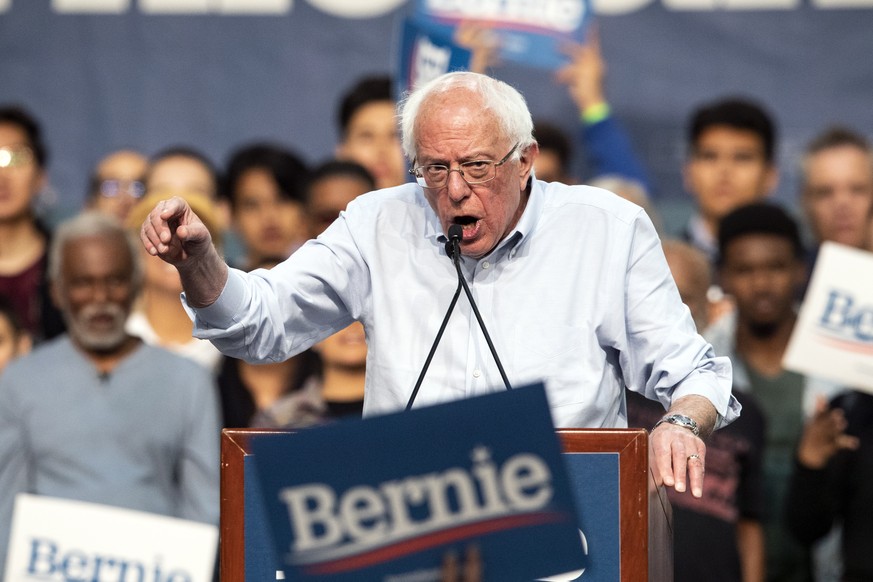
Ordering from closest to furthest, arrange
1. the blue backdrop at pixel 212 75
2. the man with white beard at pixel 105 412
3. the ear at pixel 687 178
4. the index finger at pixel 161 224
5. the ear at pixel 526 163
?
the index finger at pixel 161 224
the ear at pixel 526 163
the man with white beard at pixel 105 412
the ear at pixel 687 178
the blue backdrop at pixel 212 75

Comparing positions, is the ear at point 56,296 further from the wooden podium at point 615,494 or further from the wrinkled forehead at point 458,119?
the wooden podium at point 615,494

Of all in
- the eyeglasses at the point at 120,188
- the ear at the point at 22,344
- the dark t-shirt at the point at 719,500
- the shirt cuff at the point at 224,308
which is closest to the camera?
the shirt cuff at the point at 224,308

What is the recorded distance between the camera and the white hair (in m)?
2.62

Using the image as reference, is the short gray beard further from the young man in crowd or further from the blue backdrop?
the young man in crowd

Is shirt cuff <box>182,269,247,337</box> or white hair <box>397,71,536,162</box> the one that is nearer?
shirt cuff <box>182,269,247,337</box>

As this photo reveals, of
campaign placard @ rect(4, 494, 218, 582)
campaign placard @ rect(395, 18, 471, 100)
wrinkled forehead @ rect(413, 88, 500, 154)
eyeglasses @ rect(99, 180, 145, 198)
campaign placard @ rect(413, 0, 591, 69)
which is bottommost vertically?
campaign placard @ rect(4, 494, 218, 582)

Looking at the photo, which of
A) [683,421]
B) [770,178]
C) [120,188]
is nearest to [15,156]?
[120,188]

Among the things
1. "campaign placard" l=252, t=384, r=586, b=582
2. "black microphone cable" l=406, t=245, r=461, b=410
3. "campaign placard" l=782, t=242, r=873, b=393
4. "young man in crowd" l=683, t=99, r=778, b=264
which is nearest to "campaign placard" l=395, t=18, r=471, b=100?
"young man in crowd" l=683, t=99, r=778, b=264

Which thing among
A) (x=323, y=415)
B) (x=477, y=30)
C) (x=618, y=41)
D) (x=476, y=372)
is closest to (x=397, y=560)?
(x=476, y=372)

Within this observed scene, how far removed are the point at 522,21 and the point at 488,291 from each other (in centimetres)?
302

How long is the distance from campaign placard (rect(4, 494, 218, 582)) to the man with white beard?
18cm

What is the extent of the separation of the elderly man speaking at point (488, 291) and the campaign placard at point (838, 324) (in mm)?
1704

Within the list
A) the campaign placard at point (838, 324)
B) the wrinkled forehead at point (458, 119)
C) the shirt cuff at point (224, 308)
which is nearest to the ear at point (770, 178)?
the campaign placard at point (838, 324)

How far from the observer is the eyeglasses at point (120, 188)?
5.73 m
